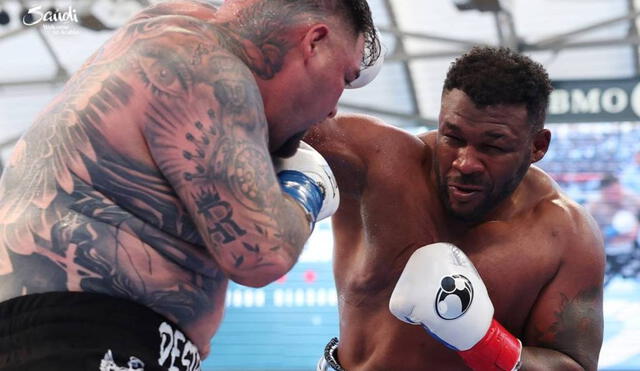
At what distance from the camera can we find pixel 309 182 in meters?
1.72

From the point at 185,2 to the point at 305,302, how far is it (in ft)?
13.4

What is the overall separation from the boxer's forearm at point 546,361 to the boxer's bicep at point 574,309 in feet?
0.05

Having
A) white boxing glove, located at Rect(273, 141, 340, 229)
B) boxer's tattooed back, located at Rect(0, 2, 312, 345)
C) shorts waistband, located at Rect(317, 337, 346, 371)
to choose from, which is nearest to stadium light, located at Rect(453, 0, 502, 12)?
shorts waistband, located at Rect(317, 337, 346, 371)

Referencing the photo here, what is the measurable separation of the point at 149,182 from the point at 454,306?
886mm

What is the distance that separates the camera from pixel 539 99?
2.28 m

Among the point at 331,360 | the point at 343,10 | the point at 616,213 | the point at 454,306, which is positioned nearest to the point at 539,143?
the point at 454,306

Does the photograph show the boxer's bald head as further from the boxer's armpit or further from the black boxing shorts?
the black boxing shorts

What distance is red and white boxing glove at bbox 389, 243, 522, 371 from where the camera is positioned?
212 cm

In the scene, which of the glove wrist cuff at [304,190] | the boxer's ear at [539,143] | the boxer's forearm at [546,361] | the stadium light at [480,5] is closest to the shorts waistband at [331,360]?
the boxer's forearm at [546,361]

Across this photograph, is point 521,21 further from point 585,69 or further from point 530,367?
point 530,367

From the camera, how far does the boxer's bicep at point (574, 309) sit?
2279 mm

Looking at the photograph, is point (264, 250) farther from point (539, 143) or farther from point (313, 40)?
point (539, 143)

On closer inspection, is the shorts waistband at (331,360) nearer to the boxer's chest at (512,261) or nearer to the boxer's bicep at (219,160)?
the boxer's chest at (512,261)

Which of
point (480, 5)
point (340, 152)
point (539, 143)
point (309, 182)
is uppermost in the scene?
point (309, 182)
